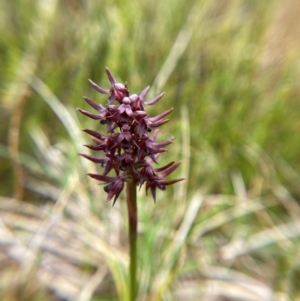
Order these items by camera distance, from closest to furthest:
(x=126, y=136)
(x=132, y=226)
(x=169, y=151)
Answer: (x=126, y=136)
(x=132, y=226)
(x=169, y=151)

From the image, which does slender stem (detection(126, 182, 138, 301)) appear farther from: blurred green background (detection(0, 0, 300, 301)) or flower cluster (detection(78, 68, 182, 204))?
blurred green background (detection(0, 0, 300, 301))

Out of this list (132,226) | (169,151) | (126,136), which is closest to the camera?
(126,136)

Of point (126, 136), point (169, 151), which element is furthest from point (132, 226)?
point (169, 151)

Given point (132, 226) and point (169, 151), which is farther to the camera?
point (169, 151)

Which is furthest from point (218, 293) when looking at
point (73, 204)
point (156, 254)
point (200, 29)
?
point (200, 29)

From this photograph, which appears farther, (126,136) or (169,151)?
(169,151)

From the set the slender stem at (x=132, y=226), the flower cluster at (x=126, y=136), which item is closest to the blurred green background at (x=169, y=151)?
the slender stem at (x=132, y=226)

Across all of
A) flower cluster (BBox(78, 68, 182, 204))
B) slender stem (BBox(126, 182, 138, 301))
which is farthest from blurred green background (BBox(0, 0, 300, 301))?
flower cluster (BBox(78, 68, 182, 204))

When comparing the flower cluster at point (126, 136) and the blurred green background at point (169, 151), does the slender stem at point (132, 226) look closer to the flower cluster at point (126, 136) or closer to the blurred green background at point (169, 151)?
the flower cluster at point (126, 136)

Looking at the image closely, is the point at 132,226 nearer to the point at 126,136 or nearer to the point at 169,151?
the point at 126,136

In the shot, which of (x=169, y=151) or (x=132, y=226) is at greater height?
(x=169, y=151)
